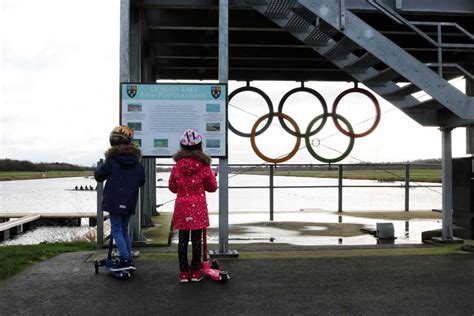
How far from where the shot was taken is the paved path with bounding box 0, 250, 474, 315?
4.52 meters

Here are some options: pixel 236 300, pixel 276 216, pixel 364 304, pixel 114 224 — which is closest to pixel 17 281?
pixel 114 224

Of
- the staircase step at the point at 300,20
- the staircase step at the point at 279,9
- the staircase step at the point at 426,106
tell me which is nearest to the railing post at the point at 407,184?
the staircase step at the point at 426,106

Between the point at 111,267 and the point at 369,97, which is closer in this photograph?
the point at 111,267

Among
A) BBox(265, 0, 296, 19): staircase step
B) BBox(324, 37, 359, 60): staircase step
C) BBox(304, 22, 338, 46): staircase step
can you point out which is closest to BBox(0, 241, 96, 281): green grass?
BBox(265, 0, 296, 19): staircase step

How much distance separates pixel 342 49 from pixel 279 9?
113cm

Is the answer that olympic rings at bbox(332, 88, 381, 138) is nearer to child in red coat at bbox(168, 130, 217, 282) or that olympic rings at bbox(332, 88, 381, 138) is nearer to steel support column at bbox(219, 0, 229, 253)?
steel support column at bbox(219, 0, 229, 253)

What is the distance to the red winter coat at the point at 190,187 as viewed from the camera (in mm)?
5395

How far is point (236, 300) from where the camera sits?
4766 mm

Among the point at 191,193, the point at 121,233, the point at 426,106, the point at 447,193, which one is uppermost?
the point at 426,106

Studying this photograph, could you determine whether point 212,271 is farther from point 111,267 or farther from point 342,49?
point 342,49

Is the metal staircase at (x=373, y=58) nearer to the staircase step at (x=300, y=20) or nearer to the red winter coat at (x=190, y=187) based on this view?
the staircase step at (x=300, y=20)

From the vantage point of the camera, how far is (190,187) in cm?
542

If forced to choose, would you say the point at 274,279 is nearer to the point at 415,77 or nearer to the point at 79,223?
the point at 415,77

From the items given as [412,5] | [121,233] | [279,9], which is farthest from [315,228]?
[121,233]
